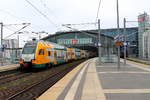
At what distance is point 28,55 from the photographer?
19703 millimetres

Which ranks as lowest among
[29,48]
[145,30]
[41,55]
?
[41,55]

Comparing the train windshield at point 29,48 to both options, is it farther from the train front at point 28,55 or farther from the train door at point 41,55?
the train door at point 41,55

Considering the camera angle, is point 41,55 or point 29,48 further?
point 29,48

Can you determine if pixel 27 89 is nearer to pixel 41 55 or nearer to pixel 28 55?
pixel 28 55

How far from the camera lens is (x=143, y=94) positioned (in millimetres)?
7754

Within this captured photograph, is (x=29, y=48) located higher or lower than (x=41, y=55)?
higher

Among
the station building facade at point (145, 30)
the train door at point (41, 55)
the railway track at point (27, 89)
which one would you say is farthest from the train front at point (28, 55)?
the station building facade at point (145, 30)

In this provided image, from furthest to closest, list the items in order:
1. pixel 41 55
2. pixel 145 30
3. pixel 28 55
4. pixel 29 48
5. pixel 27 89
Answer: pixel 145 30, pixel 29 48, pixel 41 55, pixel 28 55, pixel 27 89

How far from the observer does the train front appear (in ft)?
63.5

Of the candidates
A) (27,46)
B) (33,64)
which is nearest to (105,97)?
(33,64)

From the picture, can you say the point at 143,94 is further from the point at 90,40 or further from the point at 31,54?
the point at 90,40

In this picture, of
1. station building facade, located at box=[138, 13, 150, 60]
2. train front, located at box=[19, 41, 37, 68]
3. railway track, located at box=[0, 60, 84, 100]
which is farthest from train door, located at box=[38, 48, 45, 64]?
station building facade, located at box=[138, 13, 150, 60]

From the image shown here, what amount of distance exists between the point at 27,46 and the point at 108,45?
62.5ft

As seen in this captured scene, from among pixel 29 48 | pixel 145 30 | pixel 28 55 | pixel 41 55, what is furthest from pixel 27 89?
pixel 145 30
